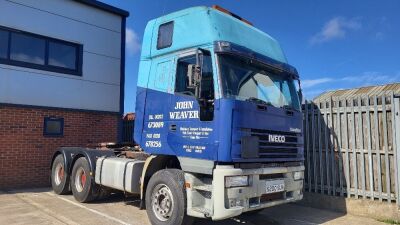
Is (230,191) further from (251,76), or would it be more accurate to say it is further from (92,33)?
(92,33)

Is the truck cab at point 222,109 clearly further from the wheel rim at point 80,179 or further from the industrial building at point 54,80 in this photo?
the industrial building at point 54,80

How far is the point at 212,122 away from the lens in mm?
6191

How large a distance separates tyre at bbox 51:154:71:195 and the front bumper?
5649mm

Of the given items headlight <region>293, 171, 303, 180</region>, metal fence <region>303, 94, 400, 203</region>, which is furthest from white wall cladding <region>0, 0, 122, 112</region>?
headlight <region>293, 171, 303, 180</region>

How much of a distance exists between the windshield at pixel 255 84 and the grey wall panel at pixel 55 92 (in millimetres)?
7551

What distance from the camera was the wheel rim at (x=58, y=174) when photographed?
10.6m

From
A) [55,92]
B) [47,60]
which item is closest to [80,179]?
[55,92]

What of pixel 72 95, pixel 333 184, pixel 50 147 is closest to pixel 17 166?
pixel 50 147

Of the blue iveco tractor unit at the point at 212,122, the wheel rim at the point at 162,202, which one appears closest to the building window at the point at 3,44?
the blue iveco tractor unit at the point at 212,122

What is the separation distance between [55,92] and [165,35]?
20.2 ft

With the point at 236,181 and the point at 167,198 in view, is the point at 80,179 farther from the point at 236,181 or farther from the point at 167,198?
the point at 236,181

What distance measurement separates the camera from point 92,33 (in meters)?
13.3

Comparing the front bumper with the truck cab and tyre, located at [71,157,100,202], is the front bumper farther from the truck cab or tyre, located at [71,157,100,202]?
tyre, located at [71,157,100,202]

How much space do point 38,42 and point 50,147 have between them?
3.21 meters
